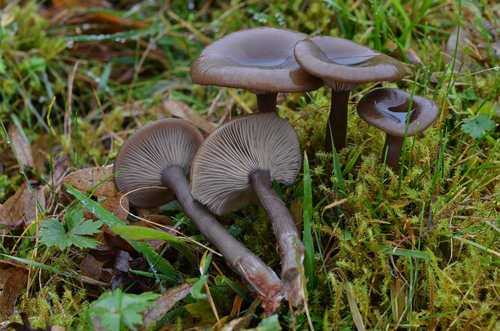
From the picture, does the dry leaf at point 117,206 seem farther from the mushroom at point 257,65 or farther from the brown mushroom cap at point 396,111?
the brown mushroom cap at point 396,111

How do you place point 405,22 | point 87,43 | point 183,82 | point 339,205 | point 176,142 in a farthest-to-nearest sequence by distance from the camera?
point 87,43 → point 183,82 → point 405,22 → point 176,142 → point 339,205

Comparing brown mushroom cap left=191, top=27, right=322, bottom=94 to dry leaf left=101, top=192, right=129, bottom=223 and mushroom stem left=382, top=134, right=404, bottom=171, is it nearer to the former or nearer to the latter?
mushroom stem left=382, top=134, right=404, bottom=171

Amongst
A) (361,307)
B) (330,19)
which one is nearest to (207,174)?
(361,307)

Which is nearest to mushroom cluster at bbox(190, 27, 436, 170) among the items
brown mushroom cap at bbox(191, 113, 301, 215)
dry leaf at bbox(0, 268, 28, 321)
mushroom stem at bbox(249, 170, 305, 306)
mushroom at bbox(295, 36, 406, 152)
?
mushroom at bbox(295, 36, 406, 152)

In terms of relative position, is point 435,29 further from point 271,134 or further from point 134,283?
point 134,283

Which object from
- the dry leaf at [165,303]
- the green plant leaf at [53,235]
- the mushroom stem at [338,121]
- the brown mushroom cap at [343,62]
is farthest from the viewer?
the mushroom stem at [338,121]

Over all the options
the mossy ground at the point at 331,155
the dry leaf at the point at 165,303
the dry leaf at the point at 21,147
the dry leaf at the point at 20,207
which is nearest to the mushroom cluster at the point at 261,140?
the mossy ground at the point at 331,155

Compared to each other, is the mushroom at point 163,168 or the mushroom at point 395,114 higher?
the mushroom at point 395,114

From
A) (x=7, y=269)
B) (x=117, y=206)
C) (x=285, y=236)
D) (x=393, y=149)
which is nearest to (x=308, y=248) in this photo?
(x=285, y=236)
